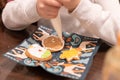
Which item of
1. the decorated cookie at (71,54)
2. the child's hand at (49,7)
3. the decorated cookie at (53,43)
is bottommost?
the decorated cookie at (71,54)

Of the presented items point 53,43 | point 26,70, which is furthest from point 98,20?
point 26,70

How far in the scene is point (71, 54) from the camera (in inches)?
23.7

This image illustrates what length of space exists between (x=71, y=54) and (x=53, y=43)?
8 cm

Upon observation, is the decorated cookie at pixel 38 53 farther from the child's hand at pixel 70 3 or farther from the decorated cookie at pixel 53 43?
the child's hand at pixel 70 3

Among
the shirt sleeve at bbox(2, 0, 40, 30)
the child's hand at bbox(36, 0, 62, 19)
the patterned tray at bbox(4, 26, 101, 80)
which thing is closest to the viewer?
the patterned tray at bbox(4, 26, 101, 80)

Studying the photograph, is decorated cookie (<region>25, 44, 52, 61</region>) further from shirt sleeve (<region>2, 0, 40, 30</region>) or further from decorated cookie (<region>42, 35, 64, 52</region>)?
shirt sleeve (<region>2, 0, 40, 30</region>)

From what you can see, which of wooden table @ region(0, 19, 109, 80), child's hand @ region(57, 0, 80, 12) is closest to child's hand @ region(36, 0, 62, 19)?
child's hand @ region(57, 0, 80, 12)

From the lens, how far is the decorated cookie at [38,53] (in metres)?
0.57

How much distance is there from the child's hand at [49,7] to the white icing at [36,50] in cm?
10

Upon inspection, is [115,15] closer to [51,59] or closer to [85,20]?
[85,20]

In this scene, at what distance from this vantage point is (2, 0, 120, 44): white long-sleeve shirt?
0.69m

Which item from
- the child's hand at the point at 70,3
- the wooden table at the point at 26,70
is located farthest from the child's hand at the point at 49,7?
the wooden table at the point at 26,70

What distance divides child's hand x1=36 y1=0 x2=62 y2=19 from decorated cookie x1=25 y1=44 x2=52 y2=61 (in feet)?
0.32

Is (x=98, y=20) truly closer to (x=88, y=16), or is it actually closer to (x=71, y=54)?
(x=88, y=16)
